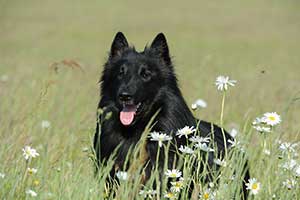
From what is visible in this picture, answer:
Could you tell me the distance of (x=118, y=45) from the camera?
6.10 m

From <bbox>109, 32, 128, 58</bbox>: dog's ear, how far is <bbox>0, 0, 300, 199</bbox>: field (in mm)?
555

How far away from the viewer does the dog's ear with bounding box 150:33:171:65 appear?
5.89 metres

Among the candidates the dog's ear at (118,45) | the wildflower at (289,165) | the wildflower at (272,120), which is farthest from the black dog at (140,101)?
the wildflower at (272,120)

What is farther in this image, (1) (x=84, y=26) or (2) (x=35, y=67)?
(1) (x=84, y=26)

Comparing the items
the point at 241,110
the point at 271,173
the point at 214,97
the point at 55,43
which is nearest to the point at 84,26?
the point at 55,43

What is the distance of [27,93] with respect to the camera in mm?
11734

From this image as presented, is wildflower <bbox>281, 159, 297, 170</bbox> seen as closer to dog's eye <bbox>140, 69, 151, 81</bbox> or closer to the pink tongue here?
the pink tongue

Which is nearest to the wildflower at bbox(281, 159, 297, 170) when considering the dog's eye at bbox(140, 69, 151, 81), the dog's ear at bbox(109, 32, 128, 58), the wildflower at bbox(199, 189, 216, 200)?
the wildflower at bbox(199, 189, 216, 200)

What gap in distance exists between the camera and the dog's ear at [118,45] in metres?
6.08

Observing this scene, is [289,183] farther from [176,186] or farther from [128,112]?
[128,112]

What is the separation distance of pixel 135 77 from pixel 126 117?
0.39 m

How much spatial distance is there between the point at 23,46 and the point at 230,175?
21103 millimetres

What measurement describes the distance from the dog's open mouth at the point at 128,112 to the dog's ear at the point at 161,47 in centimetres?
55

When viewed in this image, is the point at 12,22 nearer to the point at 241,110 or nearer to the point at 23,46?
the point at 23,46
